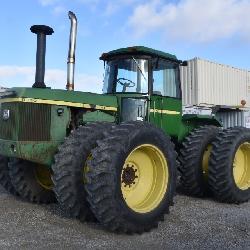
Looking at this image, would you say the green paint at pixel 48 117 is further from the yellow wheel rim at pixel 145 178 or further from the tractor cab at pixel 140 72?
the yellow wheel rim at pixel 145 178

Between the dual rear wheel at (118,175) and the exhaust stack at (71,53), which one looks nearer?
the dual rear wheel at (118,175)

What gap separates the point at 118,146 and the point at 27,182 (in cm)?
233

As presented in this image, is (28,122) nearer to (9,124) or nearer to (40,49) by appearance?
(9,124)

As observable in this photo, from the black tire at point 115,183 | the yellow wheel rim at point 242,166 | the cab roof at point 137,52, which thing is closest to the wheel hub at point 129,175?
the black tire at point 115,183

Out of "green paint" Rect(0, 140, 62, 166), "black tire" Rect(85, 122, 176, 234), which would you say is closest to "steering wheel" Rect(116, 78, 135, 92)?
"black tire" Rect(85, 122, 176, 234)

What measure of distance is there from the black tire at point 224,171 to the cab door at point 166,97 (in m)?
0.80

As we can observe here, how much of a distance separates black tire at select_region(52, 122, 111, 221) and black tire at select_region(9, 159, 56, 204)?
4.88ft

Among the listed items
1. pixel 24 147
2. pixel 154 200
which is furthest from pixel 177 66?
pixel 24 147

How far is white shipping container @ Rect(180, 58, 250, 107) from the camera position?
16906 millimetres

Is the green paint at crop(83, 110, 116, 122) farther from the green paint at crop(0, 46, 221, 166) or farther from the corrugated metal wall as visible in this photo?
the corrugated metal wall

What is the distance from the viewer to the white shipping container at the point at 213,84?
16906 millimetres

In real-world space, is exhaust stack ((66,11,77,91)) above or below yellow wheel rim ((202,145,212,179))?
above

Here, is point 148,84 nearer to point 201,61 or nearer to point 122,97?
point 122,97

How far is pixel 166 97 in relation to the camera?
687 cm
